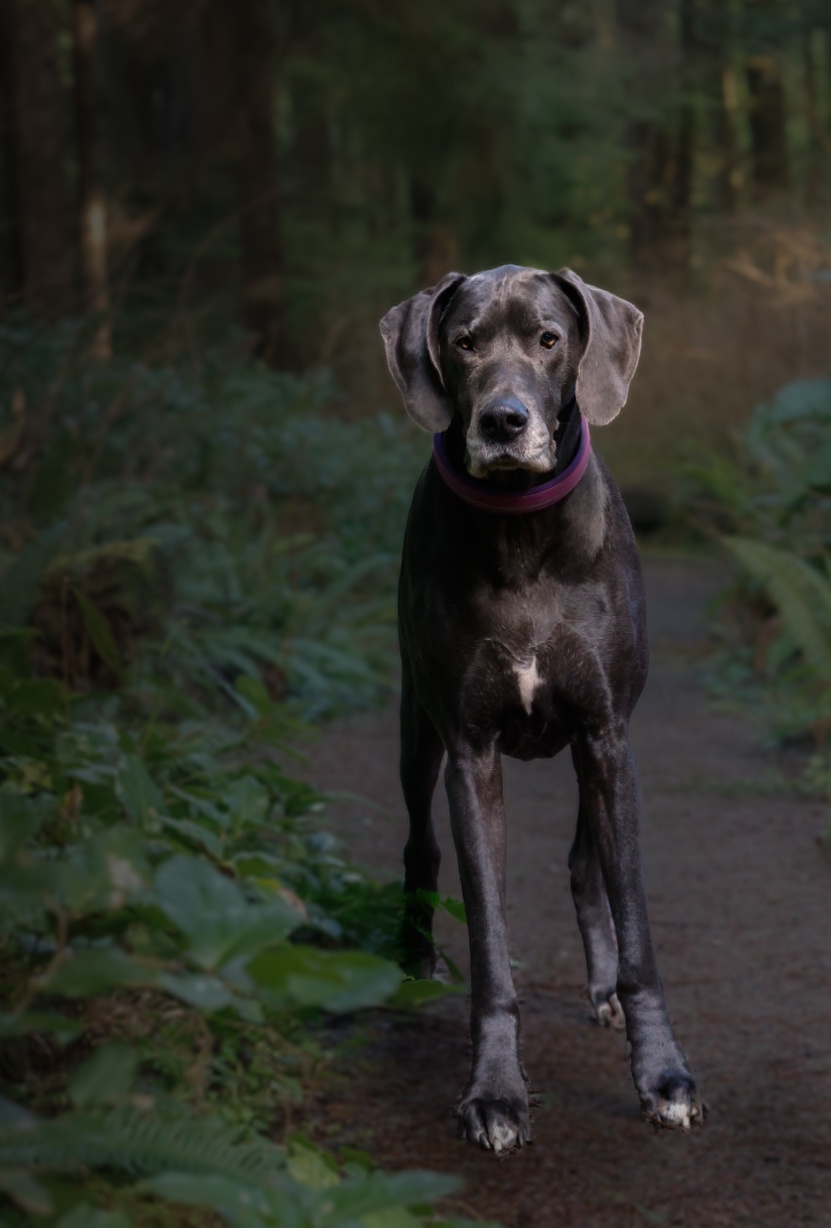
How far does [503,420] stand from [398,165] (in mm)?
20138

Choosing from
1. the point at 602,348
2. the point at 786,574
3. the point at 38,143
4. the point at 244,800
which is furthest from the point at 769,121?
the point at 602,348

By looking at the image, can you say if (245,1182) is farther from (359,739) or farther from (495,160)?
(495,160)

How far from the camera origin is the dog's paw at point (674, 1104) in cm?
280

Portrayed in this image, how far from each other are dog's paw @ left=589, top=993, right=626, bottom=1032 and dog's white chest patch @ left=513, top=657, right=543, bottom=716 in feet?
2.87

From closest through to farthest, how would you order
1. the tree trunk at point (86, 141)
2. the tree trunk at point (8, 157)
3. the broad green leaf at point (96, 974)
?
the broad green leaf at point (96, 974), the tree trunk at point (86, 141), the tree trunk at point (8, 157)

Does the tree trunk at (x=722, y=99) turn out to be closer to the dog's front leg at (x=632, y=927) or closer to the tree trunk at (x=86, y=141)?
the tree trunk at (x=86, y=141)

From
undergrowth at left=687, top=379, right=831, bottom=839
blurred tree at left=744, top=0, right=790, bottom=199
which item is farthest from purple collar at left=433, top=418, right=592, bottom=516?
blurred tree at left=744, top=0, right=790, bottom=199

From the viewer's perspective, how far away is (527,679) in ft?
10.3

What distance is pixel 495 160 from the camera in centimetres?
1980

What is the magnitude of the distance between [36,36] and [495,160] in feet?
23.4

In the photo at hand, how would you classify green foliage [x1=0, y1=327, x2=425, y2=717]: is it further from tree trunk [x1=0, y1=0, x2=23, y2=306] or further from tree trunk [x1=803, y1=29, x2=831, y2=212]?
tree trunk [x1=803, y1=29, x2=831, y2=212]

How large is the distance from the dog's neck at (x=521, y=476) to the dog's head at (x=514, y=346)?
72 millimetres

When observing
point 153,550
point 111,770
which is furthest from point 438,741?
point 153,550

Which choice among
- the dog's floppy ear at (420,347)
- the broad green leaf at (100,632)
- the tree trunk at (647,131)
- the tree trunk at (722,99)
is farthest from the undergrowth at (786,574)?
the tree trunk at (647,131)
